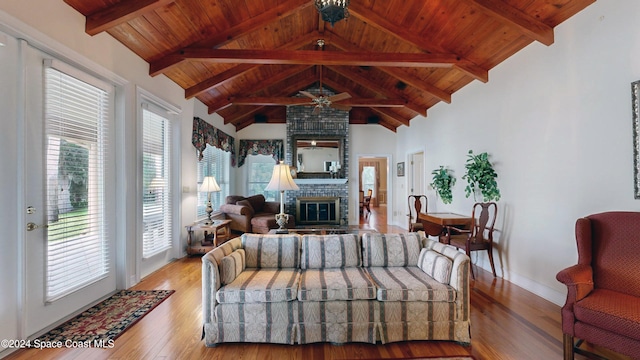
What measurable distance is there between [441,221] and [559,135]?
5.53 ft

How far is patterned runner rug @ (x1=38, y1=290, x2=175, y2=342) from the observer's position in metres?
2.16

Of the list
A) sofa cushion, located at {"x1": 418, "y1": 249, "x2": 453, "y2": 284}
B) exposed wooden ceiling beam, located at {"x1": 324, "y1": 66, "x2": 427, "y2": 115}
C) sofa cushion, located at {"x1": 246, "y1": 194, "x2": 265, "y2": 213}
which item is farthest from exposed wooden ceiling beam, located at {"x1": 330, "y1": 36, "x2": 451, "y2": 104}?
sofa cushion, located at {"x1": 246, "y1": 194, "x2": 265, "y2": 213}

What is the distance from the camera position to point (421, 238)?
2.67m

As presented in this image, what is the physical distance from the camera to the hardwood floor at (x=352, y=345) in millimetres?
1941

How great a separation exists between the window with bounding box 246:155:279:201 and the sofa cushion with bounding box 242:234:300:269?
513 cm

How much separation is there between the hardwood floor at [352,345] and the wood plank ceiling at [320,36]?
271 centimetres

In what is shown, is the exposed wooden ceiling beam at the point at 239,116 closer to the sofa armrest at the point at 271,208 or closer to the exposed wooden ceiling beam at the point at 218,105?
the exposed wooden ceiling beam at the point at 218,105

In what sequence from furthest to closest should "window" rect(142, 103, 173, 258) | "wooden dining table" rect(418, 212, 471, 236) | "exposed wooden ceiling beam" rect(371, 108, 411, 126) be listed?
"exposed wooden ceiling beam" rect(371, 108, 411, 126) < "wooden dining table" rect(418, 212, 471, 236) < "window" rect(142, 103, 173, 258)

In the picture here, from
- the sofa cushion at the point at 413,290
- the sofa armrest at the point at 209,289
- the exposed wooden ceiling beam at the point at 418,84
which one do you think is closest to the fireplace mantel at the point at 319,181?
the exposed wooden ceiling beam at the point at 418,84

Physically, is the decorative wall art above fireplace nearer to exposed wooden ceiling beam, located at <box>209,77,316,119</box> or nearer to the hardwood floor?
exposed wooden ceiling beam, located at <box>209,77,316,119</box>

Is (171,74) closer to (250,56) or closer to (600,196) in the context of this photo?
(250,56)

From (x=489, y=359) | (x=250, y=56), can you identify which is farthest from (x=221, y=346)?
(x=250, y=56)

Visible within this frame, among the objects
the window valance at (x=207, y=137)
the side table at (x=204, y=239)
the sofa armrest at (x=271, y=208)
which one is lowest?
the side table at (x=204, y=239)

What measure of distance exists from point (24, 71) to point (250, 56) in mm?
2281
